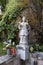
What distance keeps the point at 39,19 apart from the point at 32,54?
187 cm

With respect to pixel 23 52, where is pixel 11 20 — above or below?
above

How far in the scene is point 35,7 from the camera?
9453 millimetres

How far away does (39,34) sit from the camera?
30.9 feet

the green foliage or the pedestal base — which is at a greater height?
the green foliage

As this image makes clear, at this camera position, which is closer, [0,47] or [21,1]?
[0,47]

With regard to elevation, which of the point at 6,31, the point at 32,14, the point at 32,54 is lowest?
the point at 32,54

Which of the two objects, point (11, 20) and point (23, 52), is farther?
point (11, 20)

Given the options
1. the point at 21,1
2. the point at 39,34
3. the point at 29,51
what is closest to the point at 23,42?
the point at 29,51

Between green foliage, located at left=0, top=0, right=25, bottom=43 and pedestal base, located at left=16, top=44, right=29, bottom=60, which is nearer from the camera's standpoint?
pedestal base, located at left=16, top=44, right=29, bottom=60

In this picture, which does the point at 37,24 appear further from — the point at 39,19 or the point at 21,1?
the point at 21,1

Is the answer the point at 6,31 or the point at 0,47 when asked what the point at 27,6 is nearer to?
the point at 6,31

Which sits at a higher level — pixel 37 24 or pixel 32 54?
pixel 37 24

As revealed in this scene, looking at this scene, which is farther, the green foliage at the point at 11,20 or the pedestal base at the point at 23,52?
the green foliage at the point at 11,20

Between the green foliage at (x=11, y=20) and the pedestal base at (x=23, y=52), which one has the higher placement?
the green foliage at (x=11, y=20)
